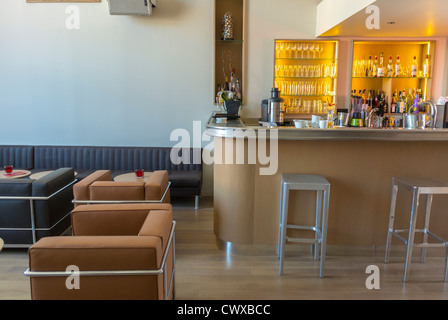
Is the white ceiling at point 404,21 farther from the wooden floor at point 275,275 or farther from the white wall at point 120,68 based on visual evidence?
the wooden floor at point 275,275

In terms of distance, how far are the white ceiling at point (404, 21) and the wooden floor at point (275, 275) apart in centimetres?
230

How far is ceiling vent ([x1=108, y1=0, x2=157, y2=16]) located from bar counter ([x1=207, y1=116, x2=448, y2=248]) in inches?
98.3

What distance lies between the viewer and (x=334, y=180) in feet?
11.8

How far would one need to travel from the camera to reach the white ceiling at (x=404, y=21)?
A: 11.8 ft

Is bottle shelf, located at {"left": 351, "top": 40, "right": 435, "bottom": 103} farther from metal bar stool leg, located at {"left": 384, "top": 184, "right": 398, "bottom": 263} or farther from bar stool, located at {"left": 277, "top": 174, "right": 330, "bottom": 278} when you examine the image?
bar stool, located at {"left": 277, "top": 174, "right": 330, "bottom": 278}

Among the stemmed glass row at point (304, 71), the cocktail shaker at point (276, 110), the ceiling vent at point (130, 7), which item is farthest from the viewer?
the stemmed glass row at point (304, 71)

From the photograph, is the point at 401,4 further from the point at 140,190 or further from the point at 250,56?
the point at 140,190

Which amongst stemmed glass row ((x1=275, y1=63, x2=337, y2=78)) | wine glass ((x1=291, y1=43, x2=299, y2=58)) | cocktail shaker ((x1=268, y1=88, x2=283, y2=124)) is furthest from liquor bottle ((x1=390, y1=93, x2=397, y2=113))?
cocktail shaker ((x1=268, y1=88, x2=283, y2=124))

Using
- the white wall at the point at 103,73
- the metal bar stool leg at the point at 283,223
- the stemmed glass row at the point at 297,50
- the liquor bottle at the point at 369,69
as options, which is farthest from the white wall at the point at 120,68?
the metal bar stool leg at the point at 283,223

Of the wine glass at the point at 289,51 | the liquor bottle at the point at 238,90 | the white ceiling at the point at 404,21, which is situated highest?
the white ceiling at the point at 404,21

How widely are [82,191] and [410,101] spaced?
15.2 feet

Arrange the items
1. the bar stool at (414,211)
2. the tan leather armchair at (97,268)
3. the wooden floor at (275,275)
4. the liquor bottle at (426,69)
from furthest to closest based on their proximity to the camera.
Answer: the liquor bottle at (426,69) < the bar stool at (414,211) < the wooden floor at (275,275) < the tan leather armchair at (97,268)

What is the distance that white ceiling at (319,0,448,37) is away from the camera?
3.60 m

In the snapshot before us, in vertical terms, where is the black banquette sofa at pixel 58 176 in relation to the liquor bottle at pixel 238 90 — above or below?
below
